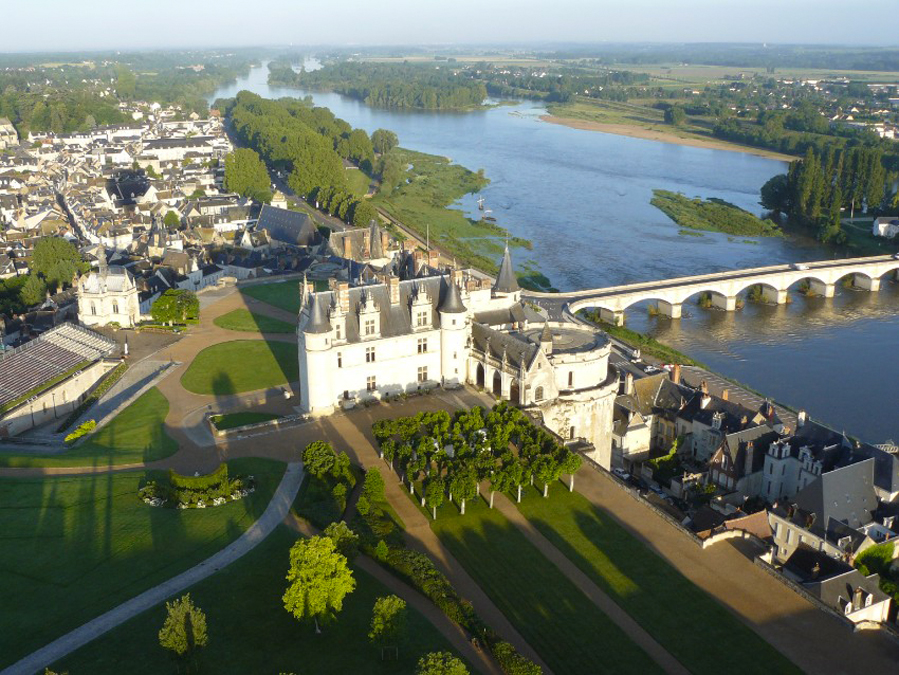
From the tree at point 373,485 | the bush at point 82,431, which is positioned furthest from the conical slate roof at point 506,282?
the bush at point 82,431

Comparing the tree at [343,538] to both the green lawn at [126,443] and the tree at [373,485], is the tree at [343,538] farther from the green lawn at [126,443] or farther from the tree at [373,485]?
the green lawn at [126,443]

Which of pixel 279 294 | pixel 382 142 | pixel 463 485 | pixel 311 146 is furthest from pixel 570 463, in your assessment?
pixel 382 142

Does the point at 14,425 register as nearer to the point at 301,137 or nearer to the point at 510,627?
the point at 510,627

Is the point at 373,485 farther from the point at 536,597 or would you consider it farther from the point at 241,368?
the point at 241,368

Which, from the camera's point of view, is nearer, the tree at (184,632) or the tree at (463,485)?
the tree at (184,632)

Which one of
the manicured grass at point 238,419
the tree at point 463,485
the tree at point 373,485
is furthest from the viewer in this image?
the manicured grass at point 238,419

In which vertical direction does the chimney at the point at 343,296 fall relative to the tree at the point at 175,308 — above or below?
above
